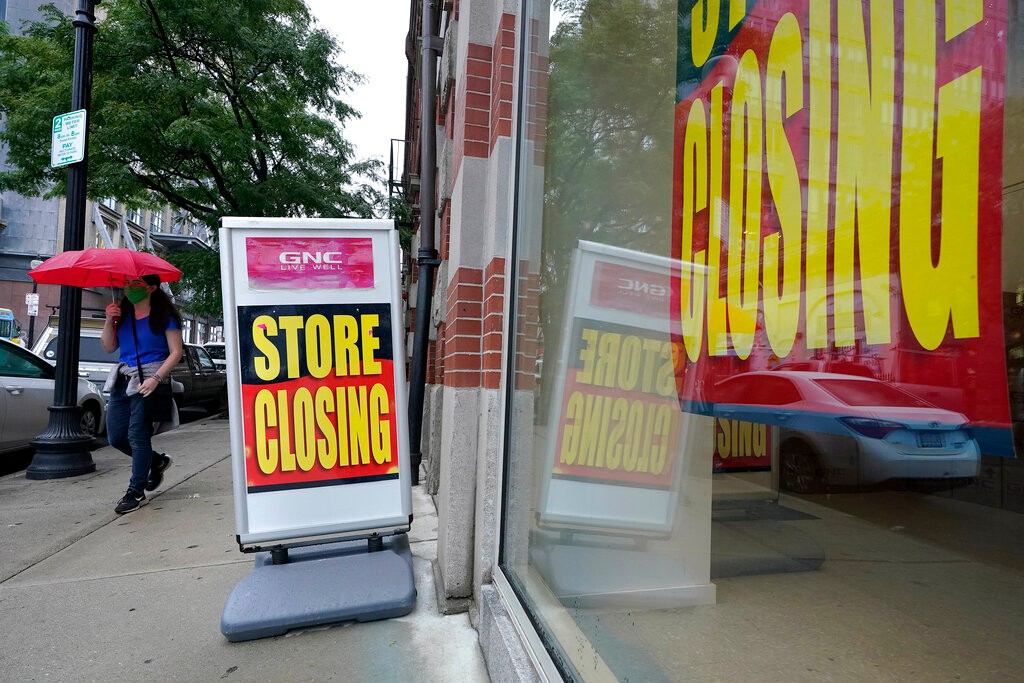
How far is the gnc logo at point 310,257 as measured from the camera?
347 cm

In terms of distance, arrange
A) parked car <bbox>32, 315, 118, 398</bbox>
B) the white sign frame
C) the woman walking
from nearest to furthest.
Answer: the white sign frame, the woman walking, parked car <bbox>32, 315, 118, 398</bbox>

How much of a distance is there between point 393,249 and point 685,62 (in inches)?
89.5

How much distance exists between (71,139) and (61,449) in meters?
3.44

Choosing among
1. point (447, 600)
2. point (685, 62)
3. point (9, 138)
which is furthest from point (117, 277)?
point (9, 138)

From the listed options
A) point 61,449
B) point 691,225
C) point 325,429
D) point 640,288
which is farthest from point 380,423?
point 61,449

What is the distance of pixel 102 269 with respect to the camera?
4.88m

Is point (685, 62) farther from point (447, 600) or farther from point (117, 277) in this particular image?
point (117, 277)

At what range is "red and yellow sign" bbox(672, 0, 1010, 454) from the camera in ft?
2.88

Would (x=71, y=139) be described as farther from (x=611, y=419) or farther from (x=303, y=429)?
(x=611, y=419)

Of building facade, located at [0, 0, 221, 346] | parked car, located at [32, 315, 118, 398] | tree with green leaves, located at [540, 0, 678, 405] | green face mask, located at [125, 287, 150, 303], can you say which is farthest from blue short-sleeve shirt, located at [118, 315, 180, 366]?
building facade, located at [0, 0, 221, 346]

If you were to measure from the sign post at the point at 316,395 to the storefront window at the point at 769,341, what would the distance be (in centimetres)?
97

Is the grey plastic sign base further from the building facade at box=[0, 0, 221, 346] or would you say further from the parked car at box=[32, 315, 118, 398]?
the building facade at box=[0, 0, 221, 346]

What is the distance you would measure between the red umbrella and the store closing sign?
1.98 meters

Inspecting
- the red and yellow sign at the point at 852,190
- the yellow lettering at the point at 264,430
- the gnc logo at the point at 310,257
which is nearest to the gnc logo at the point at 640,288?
the red and yellow sign at the point at 852,190
